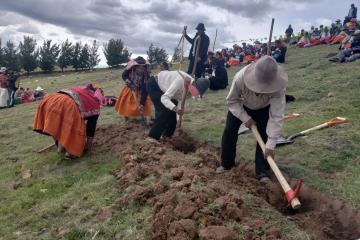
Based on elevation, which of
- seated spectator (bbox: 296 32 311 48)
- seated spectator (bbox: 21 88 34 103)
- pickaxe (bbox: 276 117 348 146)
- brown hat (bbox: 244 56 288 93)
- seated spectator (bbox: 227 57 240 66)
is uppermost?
seated spectator (bbox: 296 32 311 48)

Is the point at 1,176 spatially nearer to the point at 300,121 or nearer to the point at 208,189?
the point at 208,189

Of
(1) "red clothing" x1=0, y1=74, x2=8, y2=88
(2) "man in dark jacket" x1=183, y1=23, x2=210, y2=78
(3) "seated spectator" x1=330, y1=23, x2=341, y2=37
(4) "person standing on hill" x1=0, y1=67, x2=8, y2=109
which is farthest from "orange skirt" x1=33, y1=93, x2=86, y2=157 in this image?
(3) "seated spectator" x1=330, y1=23, x2=341, y2=37

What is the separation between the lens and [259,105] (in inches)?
184

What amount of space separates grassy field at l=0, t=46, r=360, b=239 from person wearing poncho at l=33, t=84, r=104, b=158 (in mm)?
321

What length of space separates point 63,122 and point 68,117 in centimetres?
12

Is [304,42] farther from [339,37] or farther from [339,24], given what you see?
[339,37]

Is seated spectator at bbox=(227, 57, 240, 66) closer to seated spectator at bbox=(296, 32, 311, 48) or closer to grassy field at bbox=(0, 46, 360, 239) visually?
seated spectator at bbox=(296, 32, 311, 48)

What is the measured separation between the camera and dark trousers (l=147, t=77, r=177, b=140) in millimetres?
6527

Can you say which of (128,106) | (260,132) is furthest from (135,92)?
(260,132)

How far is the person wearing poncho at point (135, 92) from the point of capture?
788 cm

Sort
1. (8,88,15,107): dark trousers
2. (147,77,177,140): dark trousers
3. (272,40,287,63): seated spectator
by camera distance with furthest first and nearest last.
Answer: (272,40,287,63): seated spectator → (8,88,15,107): dark trousers → (147,77,177,140): dark trousers

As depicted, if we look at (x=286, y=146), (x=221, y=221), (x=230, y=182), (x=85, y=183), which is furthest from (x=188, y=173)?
(x=286, y=146)

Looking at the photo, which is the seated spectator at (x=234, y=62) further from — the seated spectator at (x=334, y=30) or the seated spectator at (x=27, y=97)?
the seated spectator at (x=27, y=97)

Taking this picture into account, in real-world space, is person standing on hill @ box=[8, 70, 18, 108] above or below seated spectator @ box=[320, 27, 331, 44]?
below
